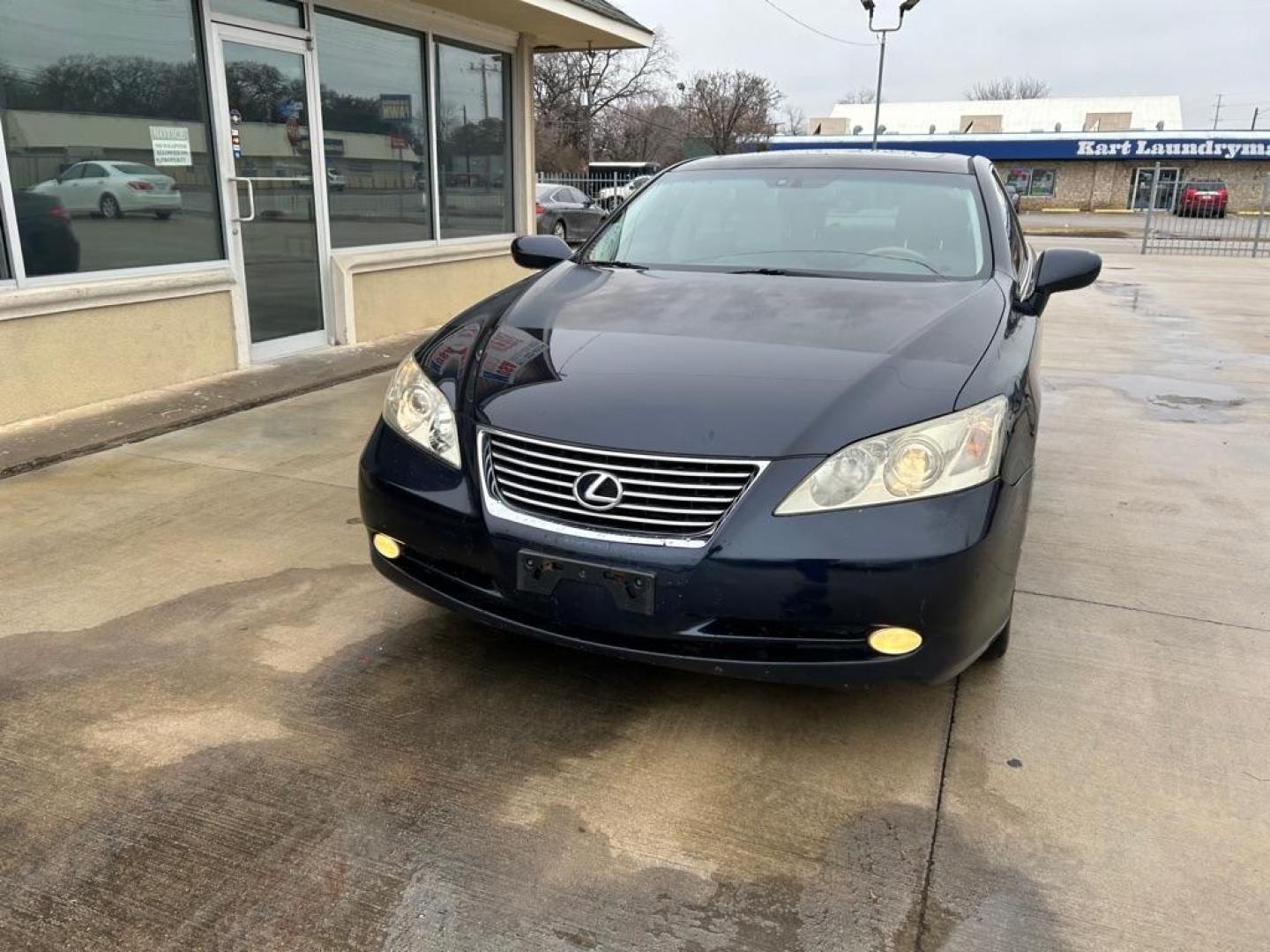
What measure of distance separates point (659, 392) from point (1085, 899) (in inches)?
59.5

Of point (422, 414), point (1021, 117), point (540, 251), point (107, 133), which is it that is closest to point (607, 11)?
point (107, 133)

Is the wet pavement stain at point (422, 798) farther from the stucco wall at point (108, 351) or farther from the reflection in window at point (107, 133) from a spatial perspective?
the reflection in window at point (107, 133)

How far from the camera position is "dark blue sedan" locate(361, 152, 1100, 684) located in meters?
2.25

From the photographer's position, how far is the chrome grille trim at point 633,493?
2.29 meters

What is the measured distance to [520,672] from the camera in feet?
9.84

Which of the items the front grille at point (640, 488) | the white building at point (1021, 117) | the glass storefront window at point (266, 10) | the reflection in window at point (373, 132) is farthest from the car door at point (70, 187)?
the white building at point (1021, 117)

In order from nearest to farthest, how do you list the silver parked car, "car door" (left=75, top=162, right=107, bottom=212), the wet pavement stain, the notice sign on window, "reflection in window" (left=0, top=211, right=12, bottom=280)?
the wet pavement stain < "reflection in window" (left=0, top=211, right=12, bottom=280) < "car door" (left=75, top=162, right=107, bottom=212) < the notice sign on window < the silver parked car

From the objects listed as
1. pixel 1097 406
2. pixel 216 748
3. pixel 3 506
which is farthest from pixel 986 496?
pixel 1097 406

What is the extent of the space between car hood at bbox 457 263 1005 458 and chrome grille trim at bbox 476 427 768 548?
3 centimetres

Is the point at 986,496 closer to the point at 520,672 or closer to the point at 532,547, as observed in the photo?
the point at 532,547

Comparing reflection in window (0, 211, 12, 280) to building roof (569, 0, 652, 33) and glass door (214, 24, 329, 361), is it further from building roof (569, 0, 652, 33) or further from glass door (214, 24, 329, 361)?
building roof (569, 0, 652, 33)

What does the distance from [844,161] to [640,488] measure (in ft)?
7.91

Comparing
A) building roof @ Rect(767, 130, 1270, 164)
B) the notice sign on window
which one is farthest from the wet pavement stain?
building roof @ Rect(767, 130, 1270, 164)

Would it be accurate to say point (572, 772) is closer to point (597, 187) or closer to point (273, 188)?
point (273, 188)
